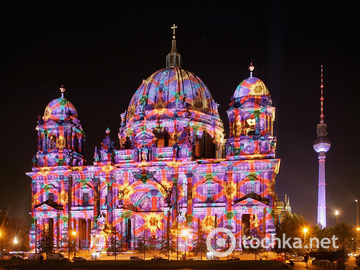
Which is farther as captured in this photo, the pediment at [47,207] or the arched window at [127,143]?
the arched window at [127,143]

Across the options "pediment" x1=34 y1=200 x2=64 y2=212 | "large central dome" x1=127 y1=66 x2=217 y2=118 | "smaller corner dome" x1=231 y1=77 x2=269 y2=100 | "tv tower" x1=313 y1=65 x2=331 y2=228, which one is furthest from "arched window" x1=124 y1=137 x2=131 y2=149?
"tv tower" x1=313 y1=65 x2=331 y2=228

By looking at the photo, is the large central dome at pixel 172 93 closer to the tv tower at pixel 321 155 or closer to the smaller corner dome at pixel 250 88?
the smaller corner dome at pixel 250 88

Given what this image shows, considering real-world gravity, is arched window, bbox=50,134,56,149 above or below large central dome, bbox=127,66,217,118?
below

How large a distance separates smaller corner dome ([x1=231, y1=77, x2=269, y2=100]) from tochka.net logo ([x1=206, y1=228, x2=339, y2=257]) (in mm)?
21393

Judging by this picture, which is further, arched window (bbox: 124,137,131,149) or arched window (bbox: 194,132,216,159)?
arched window (bbox: 124,137,131,149)

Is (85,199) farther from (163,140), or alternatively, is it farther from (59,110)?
(163,140)

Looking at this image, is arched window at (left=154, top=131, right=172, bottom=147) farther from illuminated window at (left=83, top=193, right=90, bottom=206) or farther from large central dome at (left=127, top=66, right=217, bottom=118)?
illuminated window at (left=83, top=193, right=90, bottom=206)

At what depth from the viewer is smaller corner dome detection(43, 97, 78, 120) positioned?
8950cm

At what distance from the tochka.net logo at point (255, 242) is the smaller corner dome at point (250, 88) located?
21.4m

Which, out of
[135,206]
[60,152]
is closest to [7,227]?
[60,152]

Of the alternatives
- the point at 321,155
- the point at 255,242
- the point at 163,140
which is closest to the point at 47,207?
the point at 163,140

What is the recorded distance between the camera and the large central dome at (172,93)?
9331 cm

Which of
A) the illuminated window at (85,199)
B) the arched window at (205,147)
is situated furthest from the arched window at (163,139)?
the illuminated window at (85,199)

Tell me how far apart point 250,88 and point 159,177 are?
783 inches
